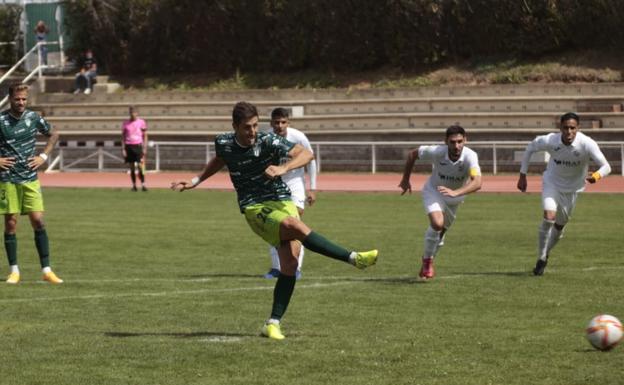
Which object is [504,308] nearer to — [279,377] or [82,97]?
[279,377]

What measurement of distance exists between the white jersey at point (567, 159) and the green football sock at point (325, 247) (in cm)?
591

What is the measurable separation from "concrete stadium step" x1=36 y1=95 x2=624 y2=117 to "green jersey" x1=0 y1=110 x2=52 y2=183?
2514 cm

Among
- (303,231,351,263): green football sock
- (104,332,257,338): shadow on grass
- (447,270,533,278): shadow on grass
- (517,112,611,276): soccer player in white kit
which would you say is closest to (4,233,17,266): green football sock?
(104,332,257,338): shadow on grass

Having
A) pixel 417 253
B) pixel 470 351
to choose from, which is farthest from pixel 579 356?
pixel 417 253

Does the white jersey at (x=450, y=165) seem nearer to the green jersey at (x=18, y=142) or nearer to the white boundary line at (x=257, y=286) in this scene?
the white boundary line at (x=257, y=286)

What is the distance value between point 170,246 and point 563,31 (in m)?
25.8

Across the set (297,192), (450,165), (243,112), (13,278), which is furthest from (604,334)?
(13,278)

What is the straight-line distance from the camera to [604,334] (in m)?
9.40

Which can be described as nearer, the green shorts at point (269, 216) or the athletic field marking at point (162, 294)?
the green shorts at point (269, 216)

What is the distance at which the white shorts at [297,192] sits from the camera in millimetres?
15448

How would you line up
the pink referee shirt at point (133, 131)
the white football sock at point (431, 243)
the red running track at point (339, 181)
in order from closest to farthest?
the white football sock at point (431, 243)
the red running track at point (339, 181)
the pink referee shirt at point (133, 131)

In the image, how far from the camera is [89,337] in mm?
10438

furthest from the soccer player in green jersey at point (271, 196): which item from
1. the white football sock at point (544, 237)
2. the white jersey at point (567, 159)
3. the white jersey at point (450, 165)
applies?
the white jersey at point (567, 159)

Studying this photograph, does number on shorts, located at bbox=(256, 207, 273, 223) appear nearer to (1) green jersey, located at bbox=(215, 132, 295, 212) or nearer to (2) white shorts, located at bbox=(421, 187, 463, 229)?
(1) green jersey, located at bbox=(215, 132, 295, 212)
